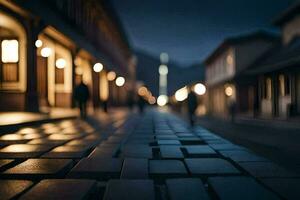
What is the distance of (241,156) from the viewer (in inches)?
196

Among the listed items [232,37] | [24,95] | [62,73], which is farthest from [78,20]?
[232,37]

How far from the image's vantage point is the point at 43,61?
23797 mm

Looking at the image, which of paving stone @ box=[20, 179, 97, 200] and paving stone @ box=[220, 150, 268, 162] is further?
paving stone @ box=[220, 150, 268, 162]

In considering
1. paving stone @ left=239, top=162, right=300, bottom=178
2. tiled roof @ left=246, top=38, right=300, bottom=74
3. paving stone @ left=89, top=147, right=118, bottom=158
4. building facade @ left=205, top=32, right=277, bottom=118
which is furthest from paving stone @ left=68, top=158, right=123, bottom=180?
building facade @ left=205, top=32, right=277, bottom=118

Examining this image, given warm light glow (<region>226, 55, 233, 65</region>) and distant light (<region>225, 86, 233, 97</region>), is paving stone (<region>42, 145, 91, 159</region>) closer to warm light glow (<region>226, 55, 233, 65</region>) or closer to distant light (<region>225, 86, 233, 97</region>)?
distant light (<region>225, 86, 233, 97</region>)

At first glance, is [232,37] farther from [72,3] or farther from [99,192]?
[99,192]

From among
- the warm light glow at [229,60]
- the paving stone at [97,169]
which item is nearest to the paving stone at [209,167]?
the paving stone at [97,169]

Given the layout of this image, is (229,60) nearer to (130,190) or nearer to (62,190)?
(130,190)

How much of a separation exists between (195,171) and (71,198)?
1675 millimetres

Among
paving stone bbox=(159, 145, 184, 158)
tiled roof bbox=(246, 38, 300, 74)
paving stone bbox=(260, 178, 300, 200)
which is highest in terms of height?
tiled roof bbox=(246, 38, 300, 74)

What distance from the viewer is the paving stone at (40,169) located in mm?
3570

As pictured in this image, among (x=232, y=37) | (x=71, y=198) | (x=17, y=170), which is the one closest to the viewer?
(x=71, y=198)

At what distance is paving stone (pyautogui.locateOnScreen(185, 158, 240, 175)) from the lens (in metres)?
3.76

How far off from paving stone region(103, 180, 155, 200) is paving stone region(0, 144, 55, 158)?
2242 millimetres
